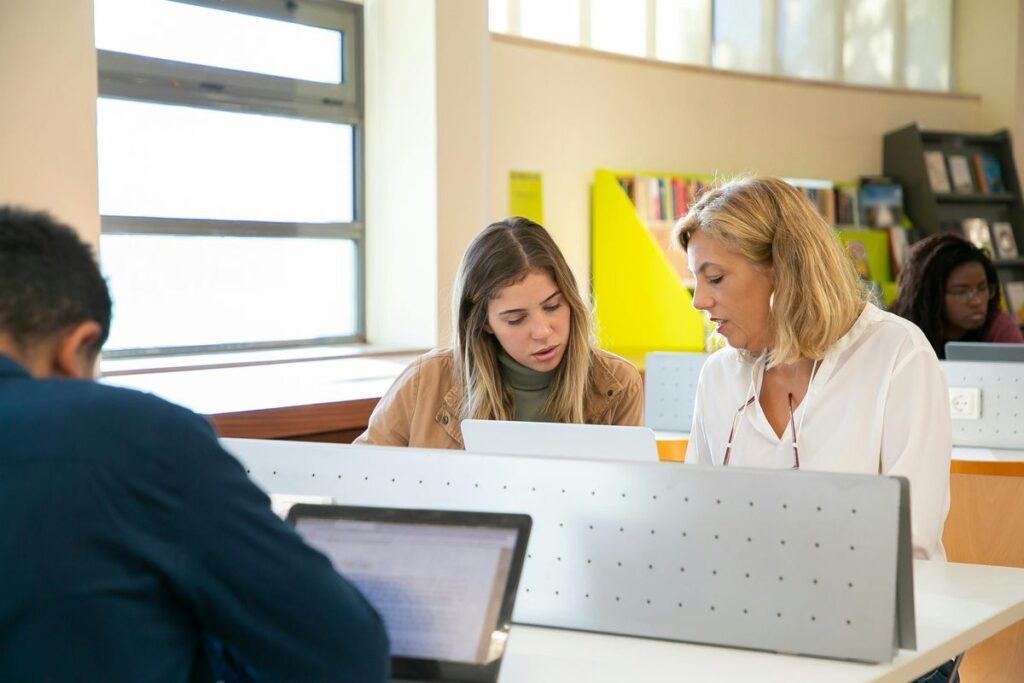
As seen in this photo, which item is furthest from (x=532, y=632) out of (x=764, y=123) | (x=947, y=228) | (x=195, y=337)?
(x=947, y=228)

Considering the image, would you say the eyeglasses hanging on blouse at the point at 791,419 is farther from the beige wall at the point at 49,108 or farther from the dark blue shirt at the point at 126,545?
the beige wall at the point at 49,108

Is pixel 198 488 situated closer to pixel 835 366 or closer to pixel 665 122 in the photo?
pixel 835 366

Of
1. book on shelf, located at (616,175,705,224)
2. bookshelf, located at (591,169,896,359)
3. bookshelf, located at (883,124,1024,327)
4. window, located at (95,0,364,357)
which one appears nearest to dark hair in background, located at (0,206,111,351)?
window, located at (95,0,364,357)

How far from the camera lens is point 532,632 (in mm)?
1627

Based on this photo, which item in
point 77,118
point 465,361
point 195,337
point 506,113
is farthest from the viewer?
point 506,113

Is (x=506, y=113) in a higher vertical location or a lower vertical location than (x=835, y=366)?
higher

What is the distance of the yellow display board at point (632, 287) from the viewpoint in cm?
639

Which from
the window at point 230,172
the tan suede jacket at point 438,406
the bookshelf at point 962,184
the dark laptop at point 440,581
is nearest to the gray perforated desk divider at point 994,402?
the tan suede jacket at point 438,406

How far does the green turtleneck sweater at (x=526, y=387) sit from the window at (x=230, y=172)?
2.32 m

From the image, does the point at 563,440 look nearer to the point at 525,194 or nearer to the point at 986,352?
the point at 986,352

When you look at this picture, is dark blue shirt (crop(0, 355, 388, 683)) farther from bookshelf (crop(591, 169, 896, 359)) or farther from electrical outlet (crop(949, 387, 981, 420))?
bookshelf (crop(591, 169, 896, 359))

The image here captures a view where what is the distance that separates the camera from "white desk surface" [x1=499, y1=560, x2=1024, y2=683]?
56.0 inches

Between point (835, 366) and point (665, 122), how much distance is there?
512 centimetres

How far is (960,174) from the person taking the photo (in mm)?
8492
